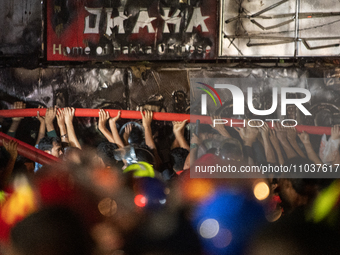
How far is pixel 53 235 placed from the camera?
3289 mm

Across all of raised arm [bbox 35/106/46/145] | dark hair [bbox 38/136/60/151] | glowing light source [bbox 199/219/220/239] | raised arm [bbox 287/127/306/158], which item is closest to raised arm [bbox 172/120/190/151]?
glowing light source [bbox 199/219/220/239]

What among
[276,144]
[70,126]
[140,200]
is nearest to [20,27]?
[70,126]

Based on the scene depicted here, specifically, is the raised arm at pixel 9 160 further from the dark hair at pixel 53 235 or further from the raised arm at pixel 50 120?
the dark hair at pixel 53 235

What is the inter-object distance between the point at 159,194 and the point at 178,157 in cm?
61

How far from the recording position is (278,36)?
3.83 metres

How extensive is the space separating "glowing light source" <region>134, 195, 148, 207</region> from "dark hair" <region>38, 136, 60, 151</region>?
4.87ft

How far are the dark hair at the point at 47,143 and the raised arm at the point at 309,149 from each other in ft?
12.0

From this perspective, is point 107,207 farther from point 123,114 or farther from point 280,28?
point 280,28

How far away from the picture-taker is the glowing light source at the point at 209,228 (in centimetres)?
352

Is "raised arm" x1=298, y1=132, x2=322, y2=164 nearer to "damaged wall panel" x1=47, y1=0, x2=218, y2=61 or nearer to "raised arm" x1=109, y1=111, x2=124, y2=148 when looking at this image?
"damaged wall panel" x1=47, y1=0, x2=218, y2=61

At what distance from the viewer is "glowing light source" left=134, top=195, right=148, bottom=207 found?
3.75 meters

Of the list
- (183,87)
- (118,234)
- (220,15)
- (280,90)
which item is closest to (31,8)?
(183,87)

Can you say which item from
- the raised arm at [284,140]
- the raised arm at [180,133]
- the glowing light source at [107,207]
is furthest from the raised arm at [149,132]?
the raised arm at [284,140]

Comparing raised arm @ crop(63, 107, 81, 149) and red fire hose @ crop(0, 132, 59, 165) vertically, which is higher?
raised arm @ crop(63, 107, 81, 149)
